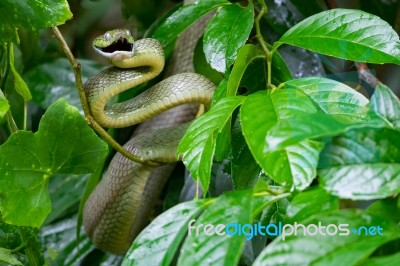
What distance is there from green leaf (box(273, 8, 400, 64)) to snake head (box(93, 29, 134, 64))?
32 cm

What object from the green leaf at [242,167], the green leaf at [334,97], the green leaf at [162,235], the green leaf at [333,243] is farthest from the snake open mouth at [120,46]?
the green leaf at [333,243]

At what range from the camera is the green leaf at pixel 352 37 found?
93 cm

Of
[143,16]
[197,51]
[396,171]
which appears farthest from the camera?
[143,16]

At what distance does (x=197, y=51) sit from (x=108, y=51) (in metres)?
0.23

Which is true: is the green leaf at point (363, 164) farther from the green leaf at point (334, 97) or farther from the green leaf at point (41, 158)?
the green leaf at point (41, 158)

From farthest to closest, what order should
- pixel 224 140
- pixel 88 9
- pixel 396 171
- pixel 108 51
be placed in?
pixel 88 9 → pixel 108 51 → pixel 224 140 → pixel 396 171

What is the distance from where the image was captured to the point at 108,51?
3.88ft

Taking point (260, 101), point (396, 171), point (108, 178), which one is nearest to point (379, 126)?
point (396, 171)

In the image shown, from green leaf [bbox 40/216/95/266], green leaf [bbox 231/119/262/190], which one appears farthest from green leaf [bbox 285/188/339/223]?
green leaf [bbox 40/216/95/266]

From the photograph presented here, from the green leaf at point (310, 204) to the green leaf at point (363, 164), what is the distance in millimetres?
42

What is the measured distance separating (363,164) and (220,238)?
0.16m

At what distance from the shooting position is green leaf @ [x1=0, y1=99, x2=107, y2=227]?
3.26 feet

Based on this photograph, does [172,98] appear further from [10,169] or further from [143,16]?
[143,16]

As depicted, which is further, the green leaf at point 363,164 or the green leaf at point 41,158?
the green leaf at point 41,158
